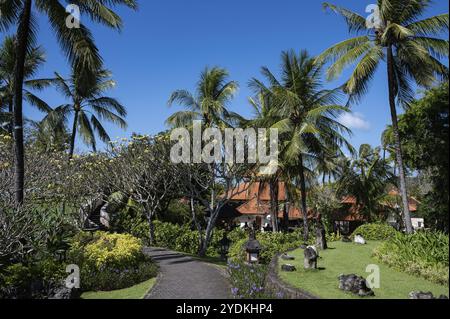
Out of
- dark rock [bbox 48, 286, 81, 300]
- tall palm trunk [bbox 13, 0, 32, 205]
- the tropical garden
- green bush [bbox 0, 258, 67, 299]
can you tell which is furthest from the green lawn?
tall palm trunk [bbox 13, 0, 32, 205]

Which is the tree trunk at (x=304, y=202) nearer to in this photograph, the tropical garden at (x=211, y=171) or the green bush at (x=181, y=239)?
the tropical garden at (x=211, y=171)

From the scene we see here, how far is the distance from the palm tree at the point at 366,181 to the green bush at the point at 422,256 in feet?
62.6

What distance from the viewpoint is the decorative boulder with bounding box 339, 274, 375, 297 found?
8342mm

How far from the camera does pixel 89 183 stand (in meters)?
23.3

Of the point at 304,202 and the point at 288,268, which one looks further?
the point at 304,202

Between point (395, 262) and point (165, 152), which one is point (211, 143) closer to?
point (165, 152)

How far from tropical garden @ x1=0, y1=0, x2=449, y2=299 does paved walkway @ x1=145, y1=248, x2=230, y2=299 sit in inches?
16.9

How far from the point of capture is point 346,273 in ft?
35.0

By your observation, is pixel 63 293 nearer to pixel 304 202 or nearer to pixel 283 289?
pixel 283 289

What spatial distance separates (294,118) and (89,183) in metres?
12.5

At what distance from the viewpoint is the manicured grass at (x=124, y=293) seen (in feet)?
34.4

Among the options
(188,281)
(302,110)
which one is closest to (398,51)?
(302,110)

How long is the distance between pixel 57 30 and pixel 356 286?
39.0ft
